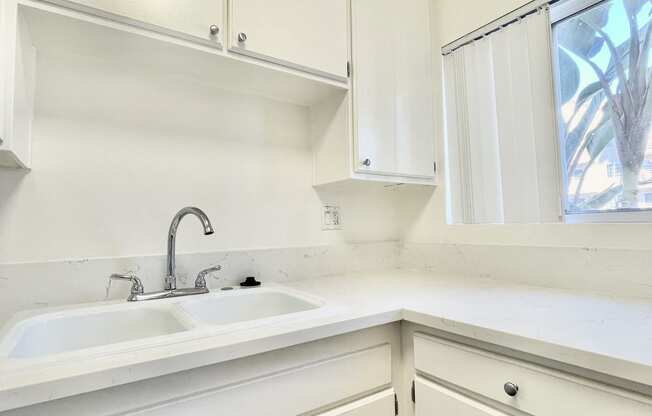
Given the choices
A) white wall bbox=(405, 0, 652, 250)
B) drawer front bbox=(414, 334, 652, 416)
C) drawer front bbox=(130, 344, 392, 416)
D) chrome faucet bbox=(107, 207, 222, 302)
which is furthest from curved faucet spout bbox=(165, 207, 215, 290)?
white wall bbox=(405, 0, 652, 250)

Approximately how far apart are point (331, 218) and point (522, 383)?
3.43ft

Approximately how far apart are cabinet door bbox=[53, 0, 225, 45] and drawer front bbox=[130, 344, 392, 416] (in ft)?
3.26

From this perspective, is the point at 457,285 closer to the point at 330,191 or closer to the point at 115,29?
the point at 330,191

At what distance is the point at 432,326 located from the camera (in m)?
0.91

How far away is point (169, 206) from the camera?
125cm

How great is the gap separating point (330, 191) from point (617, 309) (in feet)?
3.69

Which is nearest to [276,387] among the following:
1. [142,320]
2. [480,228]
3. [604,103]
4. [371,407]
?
[371,407]

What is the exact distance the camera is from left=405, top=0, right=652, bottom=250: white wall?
1123 millimetres

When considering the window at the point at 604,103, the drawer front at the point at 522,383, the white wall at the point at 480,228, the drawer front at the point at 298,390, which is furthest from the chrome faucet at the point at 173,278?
the window at the point at 604,103

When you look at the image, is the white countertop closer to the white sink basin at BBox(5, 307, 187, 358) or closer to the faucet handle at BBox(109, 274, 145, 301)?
the white sink basin at BBox(5, 307, 187, 358)

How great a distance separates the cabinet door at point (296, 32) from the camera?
1117mm

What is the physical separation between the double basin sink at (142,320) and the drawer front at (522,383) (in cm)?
35

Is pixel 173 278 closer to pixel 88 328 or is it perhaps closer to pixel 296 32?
pixel 88 328

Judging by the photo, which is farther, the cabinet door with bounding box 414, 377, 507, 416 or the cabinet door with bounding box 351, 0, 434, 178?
the cabinet door with bounding box 351, 0, 434, 178
